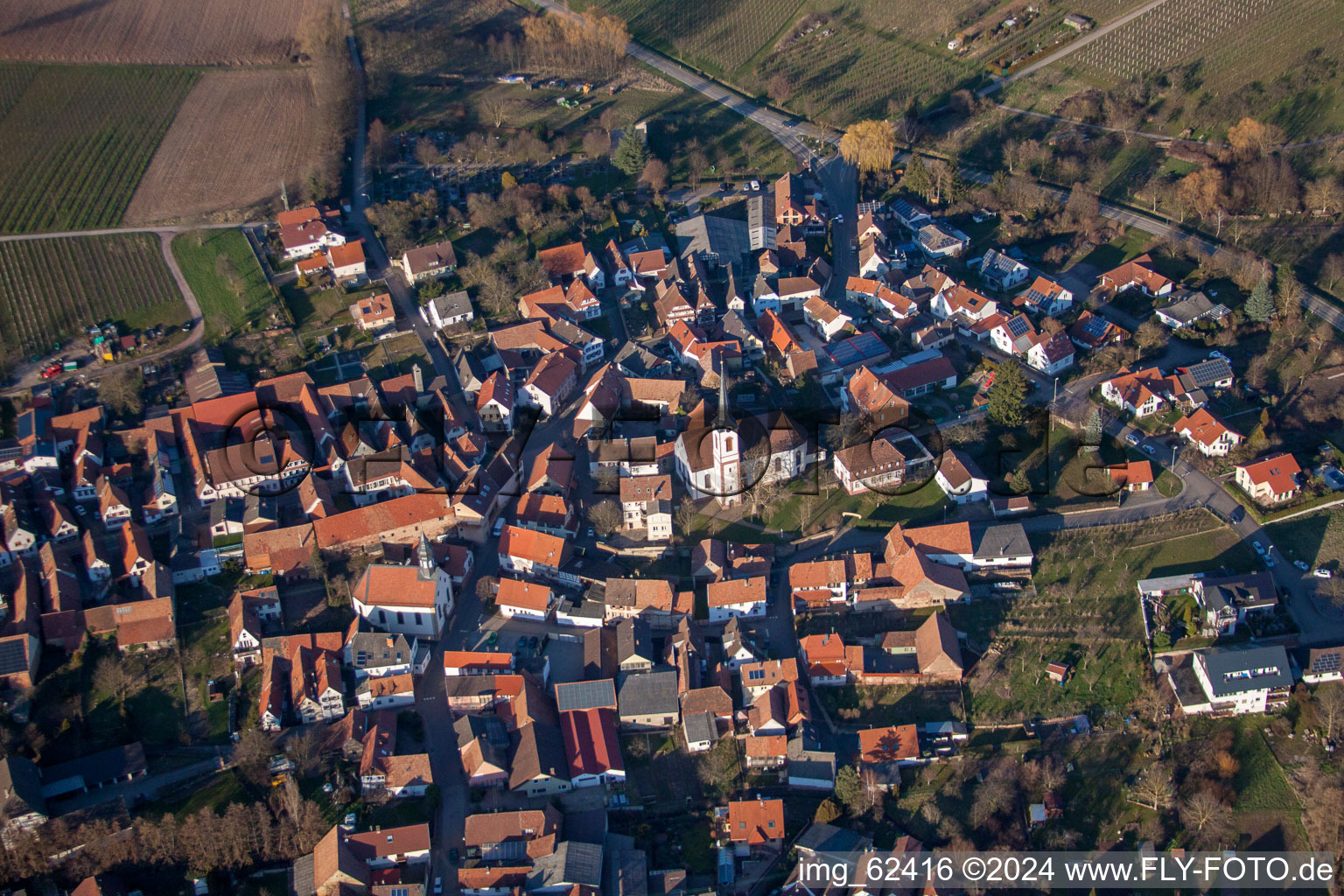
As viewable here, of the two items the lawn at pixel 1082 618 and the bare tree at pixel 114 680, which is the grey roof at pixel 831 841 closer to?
the lawn at pixel 1082 618


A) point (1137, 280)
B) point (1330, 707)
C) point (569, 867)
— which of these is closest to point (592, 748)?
point (569, 867)

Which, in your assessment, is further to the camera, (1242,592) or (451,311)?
(451,311)

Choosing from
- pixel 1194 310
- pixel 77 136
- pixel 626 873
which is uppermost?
pixel 77 136

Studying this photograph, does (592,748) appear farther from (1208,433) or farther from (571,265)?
(571,265)

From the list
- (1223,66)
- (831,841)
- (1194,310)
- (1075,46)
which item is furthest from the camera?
(1075,46)

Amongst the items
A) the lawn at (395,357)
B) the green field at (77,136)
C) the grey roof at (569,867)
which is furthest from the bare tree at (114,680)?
the green field at (77,136)

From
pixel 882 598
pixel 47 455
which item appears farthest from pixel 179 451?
pixel 882 598

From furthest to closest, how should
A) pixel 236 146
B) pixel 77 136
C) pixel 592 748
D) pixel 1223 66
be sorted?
pixel 236 146
pixel 1223 66
pixel 77 136
pixel 592 748

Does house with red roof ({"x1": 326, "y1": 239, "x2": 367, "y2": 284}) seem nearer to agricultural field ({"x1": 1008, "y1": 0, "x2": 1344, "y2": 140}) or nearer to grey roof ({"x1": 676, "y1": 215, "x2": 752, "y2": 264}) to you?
grey roof ({"x1": 676, "y1": 215, "x2": 752, "y2": 264})
